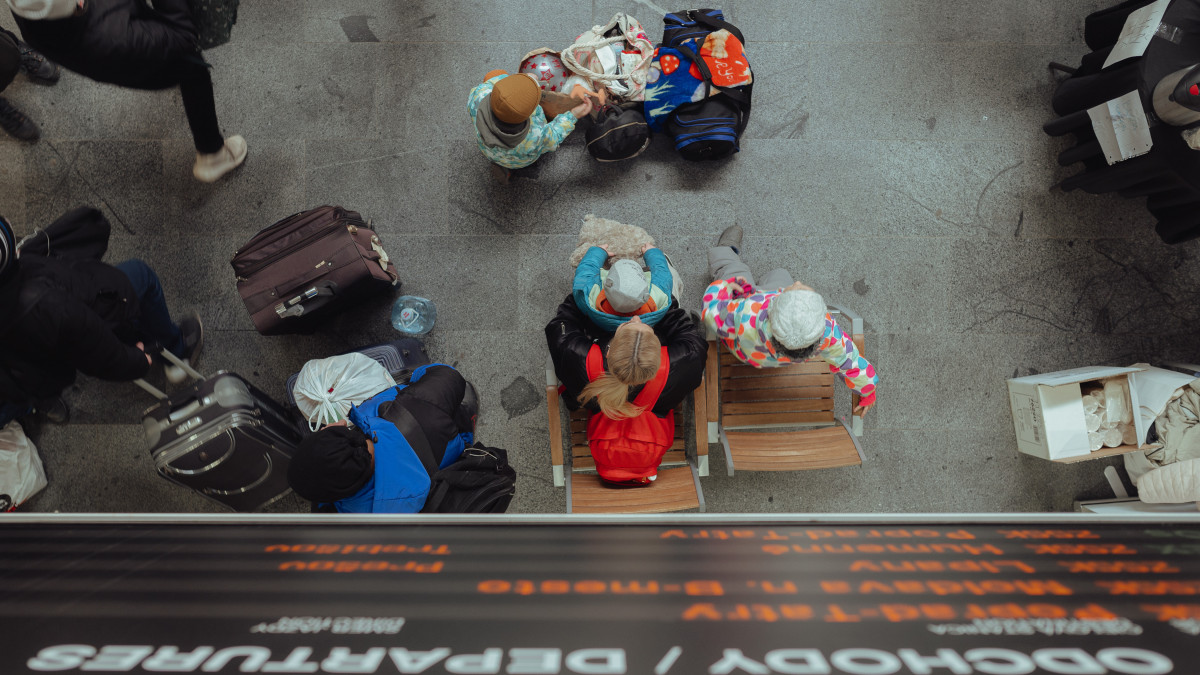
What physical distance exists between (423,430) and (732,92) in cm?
227

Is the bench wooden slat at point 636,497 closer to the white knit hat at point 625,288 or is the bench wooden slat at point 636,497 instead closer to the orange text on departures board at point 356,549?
the white knit hat at point 625,288

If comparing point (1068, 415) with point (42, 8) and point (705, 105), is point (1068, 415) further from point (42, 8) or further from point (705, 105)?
point (42, 8)

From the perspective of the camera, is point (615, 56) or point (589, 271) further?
point (615, 56)

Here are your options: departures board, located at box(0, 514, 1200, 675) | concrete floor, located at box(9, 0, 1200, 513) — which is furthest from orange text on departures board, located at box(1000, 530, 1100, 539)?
concrete floor, located at box(9, 0, 1200, 513)

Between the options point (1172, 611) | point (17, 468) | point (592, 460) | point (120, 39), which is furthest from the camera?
point (17, 468)

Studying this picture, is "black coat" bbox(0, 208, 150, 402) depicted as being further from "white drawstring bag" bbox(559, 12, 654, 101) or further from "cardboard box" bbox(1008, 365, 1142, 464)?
"cardboard box" bbox(1008, 365, 1142, 464)

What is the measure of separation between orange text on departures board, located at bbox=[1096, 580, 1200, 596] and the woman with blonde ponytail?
4.44ft

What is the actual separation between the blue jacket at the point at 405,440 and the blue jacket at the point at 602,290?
726 millimetres

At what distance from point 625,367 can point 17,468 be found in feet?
11.2

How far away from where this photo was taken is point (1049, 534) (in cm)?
129

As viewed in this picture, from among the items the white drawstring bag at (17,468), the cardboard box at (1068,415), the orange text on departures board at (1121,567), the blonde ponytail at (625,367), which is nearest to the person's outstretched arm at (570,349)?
the blonde ponytail at (625,367)

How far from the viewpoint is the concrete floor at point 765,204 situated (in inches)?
129

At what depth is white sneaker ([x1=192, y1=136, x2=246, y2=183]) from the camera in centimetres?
318

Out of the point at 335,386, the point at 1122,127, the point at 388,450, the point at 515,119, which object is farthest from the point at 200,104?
the point at 1122,127
